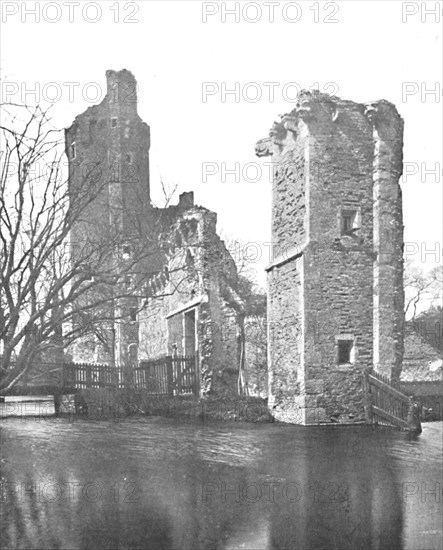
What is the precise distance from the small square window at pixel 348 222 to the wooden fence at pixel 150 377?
924 centimetres

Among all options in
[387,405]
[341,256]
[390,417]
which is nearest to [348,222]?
[341,256]

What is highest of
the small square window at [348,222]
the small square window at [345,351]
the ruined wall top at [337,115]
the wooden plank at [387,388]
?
the ruined wall top at [337,115]

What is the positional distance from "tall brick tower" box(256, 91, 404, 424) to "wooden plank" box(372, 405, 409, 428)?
0.46 metres

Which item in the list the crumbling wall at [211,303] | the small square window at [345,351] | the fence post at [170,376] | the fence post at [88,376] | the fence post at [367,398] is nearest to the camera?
the fence post at [367,398]

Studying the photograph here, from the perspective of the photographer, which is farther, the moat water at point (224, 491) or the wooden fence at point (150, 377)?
the wooden fence at point (150, 377)

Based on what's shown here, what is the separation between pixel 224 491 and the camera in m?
8.97

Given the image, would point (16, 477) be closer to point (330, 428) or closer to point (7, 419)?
point (330, 428)

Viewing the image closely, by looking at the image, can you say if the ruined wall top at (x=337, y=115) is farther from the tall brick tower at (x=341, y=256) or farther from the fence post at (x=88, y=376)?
the fence post at (x=88, y=376)

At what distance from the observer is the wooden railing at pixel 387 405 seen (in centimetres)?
1617

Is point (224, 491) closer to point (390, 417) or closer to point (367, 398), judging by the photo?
point (390, 417)

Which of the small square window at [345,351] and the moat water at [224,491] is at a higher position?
the small square window at [345,351]

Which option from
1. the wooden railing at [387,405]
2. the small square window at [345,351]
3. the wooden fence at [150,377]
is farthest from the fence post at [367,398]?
the wooden fence at [150,377]

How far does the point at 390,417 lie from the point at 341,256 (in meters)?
4.35

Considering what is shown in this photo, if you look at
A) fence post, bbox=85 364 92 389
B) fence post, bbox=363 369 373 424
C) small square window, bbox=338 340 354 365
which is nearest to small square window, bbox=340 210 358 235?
small square window, bbox=338 340 354 365
